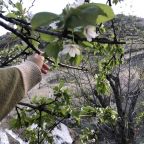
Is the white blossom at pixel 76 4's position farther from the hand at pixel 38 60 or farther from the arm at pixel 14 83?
the hand at pixel 38 60

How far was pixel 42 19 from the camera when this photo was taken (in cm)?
117

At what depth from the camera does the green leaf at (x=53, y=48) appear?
1370mm

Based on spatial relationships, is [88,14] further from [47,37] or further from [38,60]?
[38,60]

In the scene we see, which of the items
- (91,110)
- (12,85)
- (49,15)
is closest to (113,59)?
(91,110)

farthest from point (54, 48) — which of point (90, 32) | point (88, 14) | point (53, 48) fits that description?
point (88, 14)

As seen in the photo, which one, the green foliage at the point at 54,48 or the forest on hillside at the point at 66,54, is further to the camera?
the green foliage at the point at 54,48

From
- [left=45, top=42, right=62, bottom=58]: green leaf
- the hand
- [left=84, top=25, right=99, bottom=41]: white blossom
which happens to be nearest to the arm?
the hand

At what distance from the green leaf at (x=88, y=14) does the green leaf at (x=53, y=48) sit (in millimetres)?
204

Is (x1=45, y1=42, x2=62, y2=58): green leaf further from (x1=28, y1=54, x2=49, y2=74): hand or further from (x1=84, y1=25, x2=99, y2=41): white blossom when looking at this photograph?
(x1=28, y1=54, x2=49, y2=74): hand

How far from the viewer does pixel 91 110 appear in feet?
12.9

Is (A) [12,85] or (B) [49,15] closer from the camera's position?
(B) [49,15]

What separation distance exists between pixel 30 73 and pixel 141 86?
32.4 feet

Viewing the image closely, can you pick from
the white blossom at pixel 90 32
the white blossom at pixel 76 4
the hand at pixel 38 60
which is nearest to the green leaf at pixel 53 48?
the white blossom at pixel 90 32

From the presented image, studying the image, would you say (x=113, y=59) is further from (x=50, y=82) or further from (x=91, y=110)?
(x=50, y=82)
